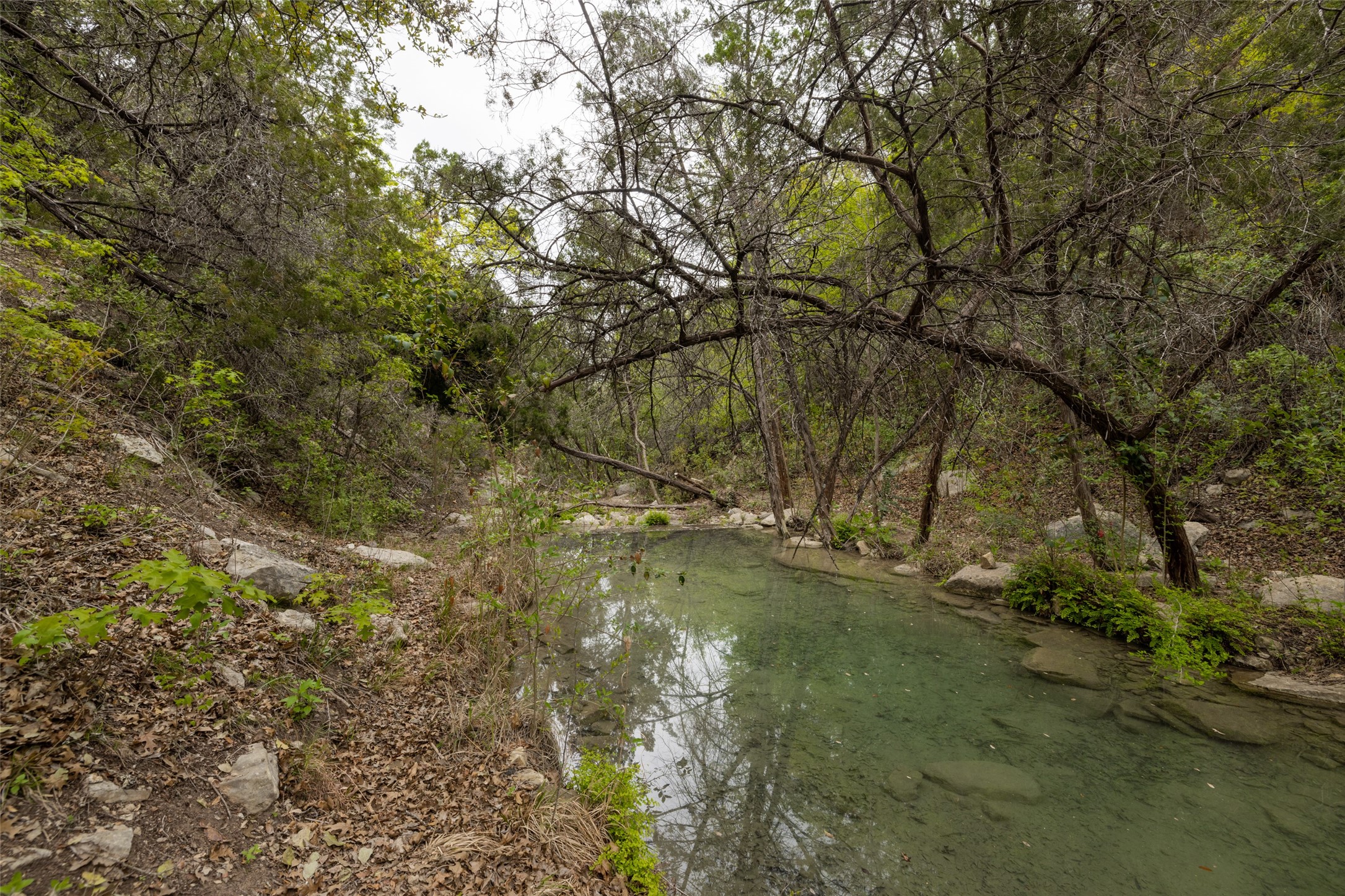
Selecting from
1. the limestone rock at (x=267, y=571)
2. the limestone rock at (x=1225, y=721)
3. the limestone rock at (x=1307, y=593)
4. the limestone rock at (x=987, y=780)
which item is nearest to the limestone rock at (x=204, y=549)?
the limestone rock at (x=267, y=571)

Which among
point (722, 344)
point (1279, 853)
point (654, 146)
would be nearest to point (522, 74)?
point (654, 146)

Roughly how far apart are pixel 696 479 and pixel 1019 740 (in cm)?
1095

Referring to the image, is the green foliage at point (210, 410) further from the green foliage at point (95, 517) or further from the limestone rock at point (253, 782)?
the limestone rock at point (253, 782)

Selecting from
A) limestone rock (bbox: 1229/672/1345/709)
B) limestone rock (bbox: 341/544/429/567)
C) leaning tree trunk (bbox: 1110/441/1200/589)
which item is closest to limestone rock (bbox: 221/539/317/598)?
limestone rock (bbox: 341/544/429/567)

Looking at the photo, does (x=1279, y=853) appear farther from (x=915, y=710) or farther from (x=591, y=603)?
(x=591, y=603)

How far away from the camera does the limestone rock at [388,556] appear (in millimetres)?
5531

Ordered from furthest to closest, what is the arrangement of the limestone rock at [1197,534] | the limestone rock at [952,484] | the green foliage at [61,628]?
the limestone rock at [952,484], the limestone rock at [1197,534], the green foliage at [61,628]

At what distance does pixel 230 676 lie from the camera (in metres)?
2.86

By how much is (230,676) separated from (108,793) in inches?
35.4

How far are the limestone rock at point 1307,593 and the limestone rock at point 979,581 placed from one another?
7.43 ft

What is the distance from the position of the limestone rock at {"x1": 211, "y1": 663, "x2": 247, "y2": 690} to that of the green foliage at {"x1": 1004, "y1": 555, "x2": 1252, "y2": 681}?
691 cm

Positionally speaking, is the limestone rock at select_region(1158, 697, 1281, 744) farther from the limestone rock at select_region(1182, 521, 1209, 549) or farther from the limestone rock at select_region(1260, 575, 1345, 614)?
the limestone rock at select_region(1182, 521, 1209, 549)

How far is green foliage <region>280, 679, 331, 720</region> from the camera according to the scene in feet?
9.46

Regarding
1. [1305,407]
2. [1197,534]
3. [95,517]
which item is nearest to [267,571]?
[95,517]
